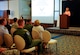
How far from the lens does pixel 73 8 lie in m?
12.1

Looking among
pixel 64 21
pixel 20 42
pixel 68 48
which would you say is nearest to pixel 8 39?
pixel 20 42

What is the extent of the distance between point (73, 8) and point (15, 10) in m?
4.85

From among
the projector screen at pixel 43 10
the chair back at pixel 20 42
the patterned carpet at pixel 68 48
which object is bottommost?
the patterned carpet at pixel 68 48

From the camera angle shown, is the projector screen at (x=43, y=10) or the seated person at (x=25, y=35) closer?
the seated person at (x=25, y=35)

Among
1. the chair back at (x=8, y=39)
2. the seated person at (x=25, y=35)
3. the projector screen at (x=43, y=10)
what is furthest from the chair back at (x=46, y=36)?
the projector screen at (x=43, y=10)

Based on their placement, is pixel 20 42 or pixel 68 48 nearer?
pixel 20 42

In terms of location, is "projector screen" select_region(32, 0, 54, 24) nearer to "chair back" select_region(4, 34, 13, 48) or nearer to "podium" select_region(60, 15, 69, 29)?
"podium" select_region(60, 15, 69, 29)

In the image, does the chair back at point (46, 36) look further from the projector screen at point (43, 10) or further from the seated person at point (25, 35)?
the projector screen at point (43, 10)

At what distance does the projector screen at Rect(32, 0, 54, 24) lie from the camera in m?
11.9

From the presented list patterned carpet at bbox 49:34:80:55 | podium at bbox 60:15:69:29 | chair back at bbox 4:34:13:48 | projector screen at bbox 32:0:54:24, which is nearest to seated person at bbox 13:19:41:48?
chair back at bbox 4:34:13:48

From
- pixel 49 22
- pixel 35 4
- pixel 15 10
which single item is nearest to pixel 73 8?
pixel 49 22

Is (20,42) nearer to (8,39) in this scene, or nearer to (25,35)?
(25,35)

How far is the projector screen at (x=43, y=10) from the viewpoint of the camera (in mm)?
11896

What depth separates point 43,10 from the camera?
12.1 metres
